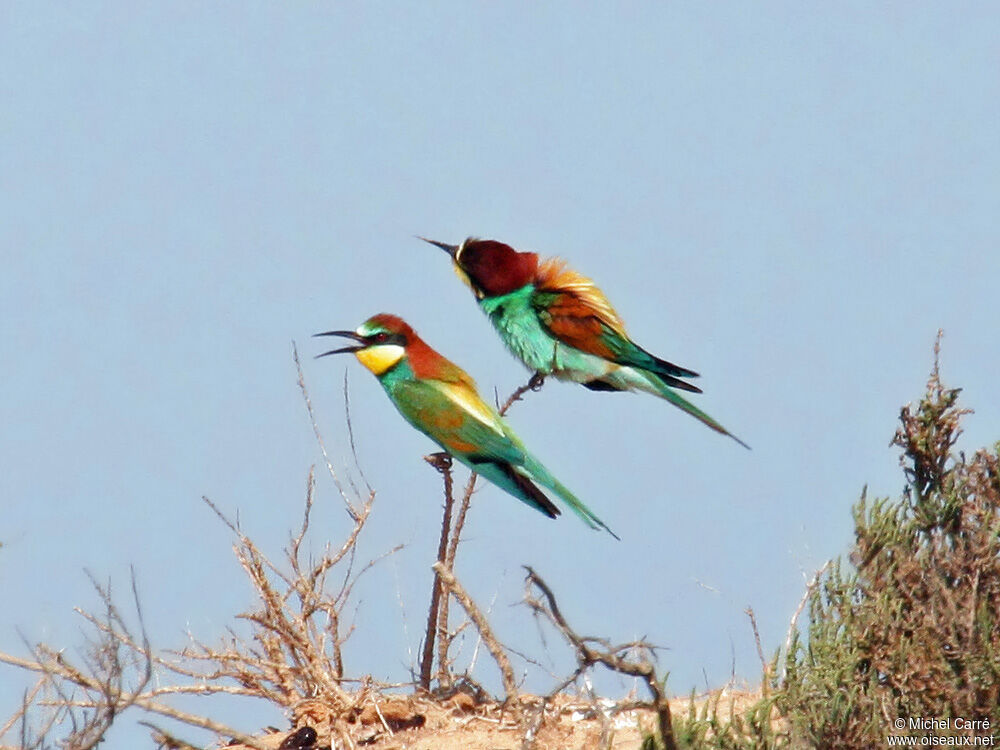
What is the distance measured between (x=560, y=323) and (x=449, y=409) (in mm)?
1034

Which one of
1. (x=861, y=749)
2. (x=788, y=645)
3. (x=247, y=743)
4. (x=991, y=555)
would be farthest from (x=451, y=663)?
(x=991, y=555)

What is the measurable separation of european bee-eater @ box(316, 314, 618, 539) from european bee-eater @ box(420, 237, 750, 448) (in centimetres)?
80

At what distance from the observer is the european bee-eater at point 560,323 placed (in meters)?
6.01

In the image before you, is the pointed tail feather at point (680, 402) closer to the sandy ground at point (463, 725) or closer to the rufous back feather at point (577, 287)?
the rufous back feather at point (577, 287)

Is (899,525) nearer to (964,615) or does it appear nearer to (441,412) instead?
(964,615)

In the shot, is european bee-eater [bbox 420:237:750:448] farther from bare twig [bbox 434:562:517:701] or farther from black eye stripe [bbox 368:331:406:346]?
bare twig [bbox 434:562:517:701]

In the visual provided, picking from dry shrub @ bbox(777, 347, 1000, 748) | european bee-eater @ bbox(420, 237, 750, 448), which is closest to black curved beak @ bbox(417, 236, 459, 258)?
european bee-eater @ bbox(420, 237, 750, 448)

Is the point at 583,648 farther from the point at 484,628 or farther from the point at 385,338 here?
the point at 385,338

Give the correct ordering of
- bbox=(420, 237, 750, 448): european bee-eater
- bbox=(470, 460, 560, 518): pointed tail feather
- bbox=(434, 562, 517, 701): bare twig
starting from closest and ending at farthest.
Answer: bbox=(434, 562, 517, 701): bare twig, bbox=(470, 460, 560, 518): pointed tail feather, bbox=(420, 237, 750, 448): european bee-eater

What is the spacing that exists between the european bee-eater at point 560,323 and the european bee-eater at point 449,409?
80 cm

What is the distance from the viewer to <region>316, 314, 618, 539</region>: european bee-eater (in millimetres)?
4871

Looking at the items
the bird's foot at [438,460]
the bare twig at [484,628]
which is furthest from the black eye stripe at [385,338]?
the bare twig at [484,628]

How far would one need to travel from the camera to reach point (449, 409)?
5137 mm

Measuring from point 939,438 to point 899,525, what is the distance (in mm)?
266
